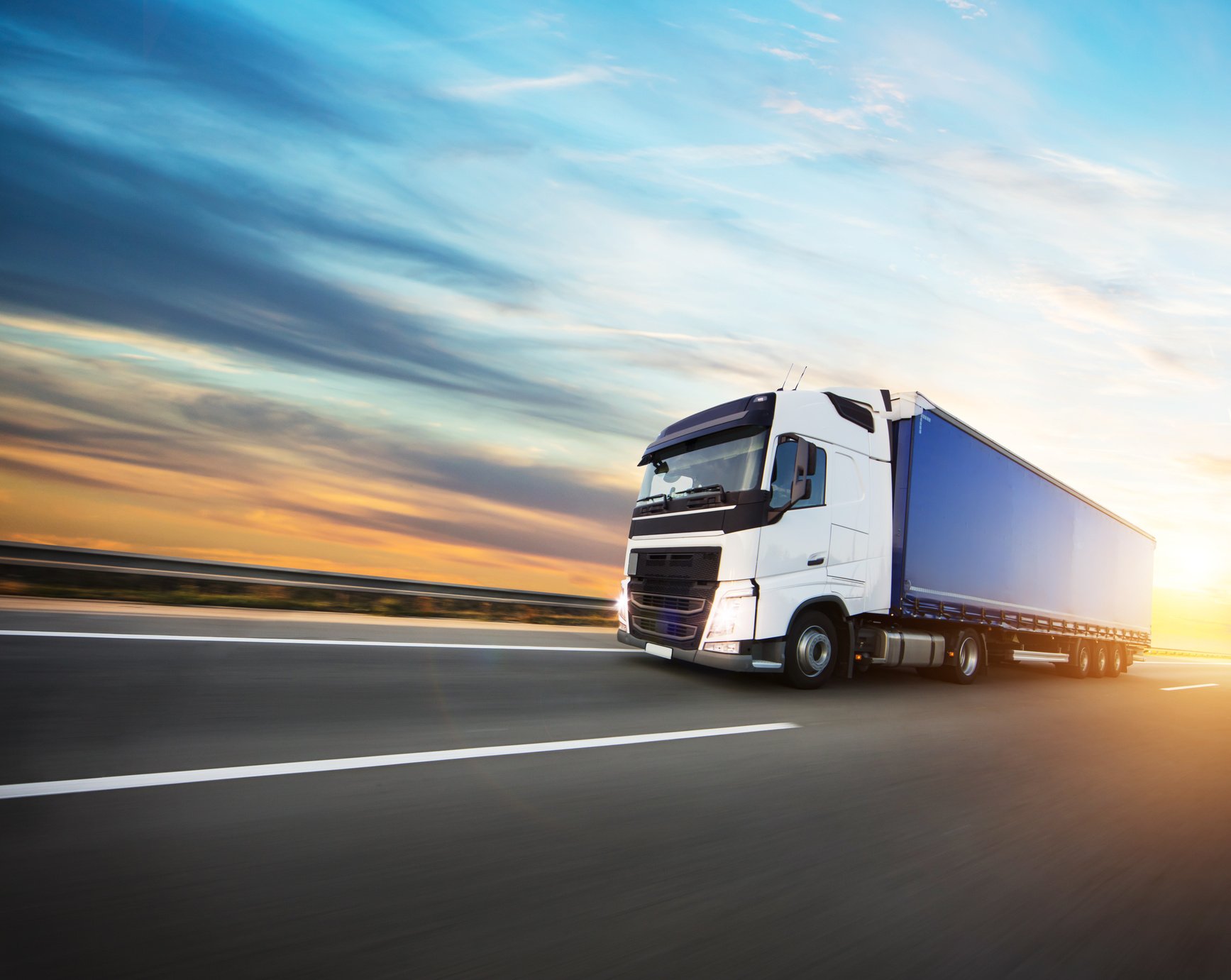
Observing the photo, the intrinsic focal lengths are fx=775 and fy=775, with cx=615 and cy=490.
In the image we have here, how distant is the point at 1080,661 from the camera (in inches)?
590

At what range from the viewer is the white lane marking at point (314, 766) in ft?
11.1

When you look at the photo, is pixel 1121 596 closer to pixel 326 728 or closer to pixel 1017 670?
pixel 1017 670

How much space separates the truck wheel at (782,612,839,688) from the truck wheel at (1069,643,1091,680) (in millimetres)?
8659

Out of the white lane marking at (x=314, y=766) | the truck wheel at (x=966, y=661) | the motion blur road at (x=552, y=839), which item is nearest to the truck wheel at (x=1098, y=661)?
the truck wheel at (x=966, y=661)

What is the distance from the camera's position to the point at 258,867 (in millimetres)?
2773

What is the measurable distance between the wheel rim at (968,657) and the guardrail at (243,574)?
257 inches

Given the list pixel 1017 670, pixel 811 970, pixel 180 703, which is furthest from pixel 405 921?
pixel 1017 670

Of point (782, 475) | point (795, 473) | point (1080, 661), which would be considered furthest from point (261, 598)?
point (1080, 661)

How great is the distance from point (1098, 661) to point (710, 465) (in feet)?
39.7

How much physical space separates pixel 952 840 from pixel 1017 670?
13.0 metres

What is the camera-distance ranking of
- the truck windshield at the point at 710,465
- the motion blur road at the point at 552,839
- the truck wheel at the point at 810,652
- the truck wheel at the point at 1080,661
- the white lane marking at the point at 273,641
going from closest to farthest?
the motion blur road at the point at 552,839 < the white lane marking at the point at 273,641 < the truck windshield at the point at 710,465 < the truck wheel at the point at 810,652 < the truck wheel at the point at 1080,661

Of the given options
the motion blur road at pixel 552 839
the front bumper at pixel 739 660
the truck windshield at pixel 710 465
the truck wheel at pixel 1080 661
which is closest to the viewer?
the motion blur road at pixel 552 839

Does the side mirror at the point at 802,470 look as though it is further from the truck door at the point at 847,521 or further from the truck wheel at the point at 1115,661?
the truck wheel at the point at 1115,661

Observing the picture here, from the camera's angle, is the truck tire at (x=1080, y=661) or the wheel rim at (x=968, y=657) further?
the truck tire at (x=1080, y=661)
